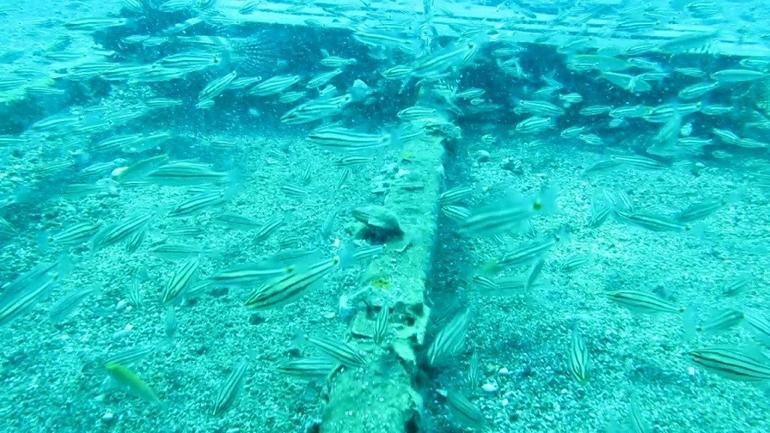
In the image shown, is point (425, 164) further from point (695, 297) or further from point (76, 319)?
point (76, 319)

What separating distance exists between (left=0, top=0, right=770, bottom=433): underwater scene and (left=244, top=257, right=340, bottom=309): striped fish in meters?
0.02

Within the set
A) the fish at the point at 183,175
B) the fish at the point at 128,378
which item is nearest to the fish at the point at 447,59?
the fish at the point at 183,175

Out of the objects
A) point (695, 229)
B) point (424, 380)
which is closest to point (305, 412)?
point (424, 380)

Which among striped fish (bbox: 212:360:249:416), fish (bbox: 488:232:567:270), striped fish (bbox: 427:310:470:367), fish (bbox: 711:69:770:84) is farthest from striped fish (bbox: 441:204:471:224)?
fish (bbox: 711:69:770:84)

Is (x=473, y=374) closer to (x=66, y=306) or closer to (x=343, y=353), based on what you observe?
(x=343, y=353)

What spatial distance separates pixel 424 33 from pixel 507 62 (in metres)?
2.21

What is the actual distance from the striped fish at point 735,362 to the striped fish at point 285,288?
286 centimetres

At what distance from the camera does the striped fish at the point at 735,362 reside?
2834 mm

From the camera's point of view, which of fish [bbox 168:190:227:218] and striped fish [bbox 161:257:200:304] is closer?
striped fish [bbox 161:257:200:304]

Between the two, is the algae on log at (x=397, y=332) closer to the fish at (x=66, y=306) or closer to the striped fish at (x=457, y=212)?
the striped fish at (x=457, y=212)

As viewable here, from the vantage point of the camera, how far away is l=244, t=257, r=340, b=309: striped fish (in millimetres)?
2742

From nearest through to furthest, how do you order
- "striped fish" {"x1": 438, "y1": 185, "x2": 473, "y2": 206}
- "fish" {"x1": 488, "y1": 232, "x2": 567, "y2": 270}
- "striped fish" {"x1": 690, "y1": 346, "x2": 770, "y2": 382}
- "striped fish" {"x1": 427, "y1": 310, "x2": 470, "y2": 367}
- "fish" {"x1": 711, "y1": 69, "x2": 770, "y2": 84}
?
"striped fish" {"x1": 690, "y1": 346, "x2": 770, "y2": 382} → "striped fish" {"x1": 427, "y1": 310, "x2": 470, "y2": 367} → "fish" {"x1": 488, "y1": 232, "x2": 567, "y2": 270} → "striped fish" {"x1": 438, "y1": 185, "x2": 473, "y2": 206} → "fish" {"x1": 711, "y1": 69, "x2": 770, "y2": 84}

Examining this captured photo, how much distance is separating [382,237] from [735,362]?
9.94 feet

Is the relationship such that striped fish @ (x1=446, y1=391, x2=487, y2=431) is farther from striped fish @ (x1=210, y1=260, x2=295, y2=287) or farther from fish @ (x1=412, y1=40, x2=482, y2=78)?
fish @ (x1=412, y1=40, x2=482, y2=78)
